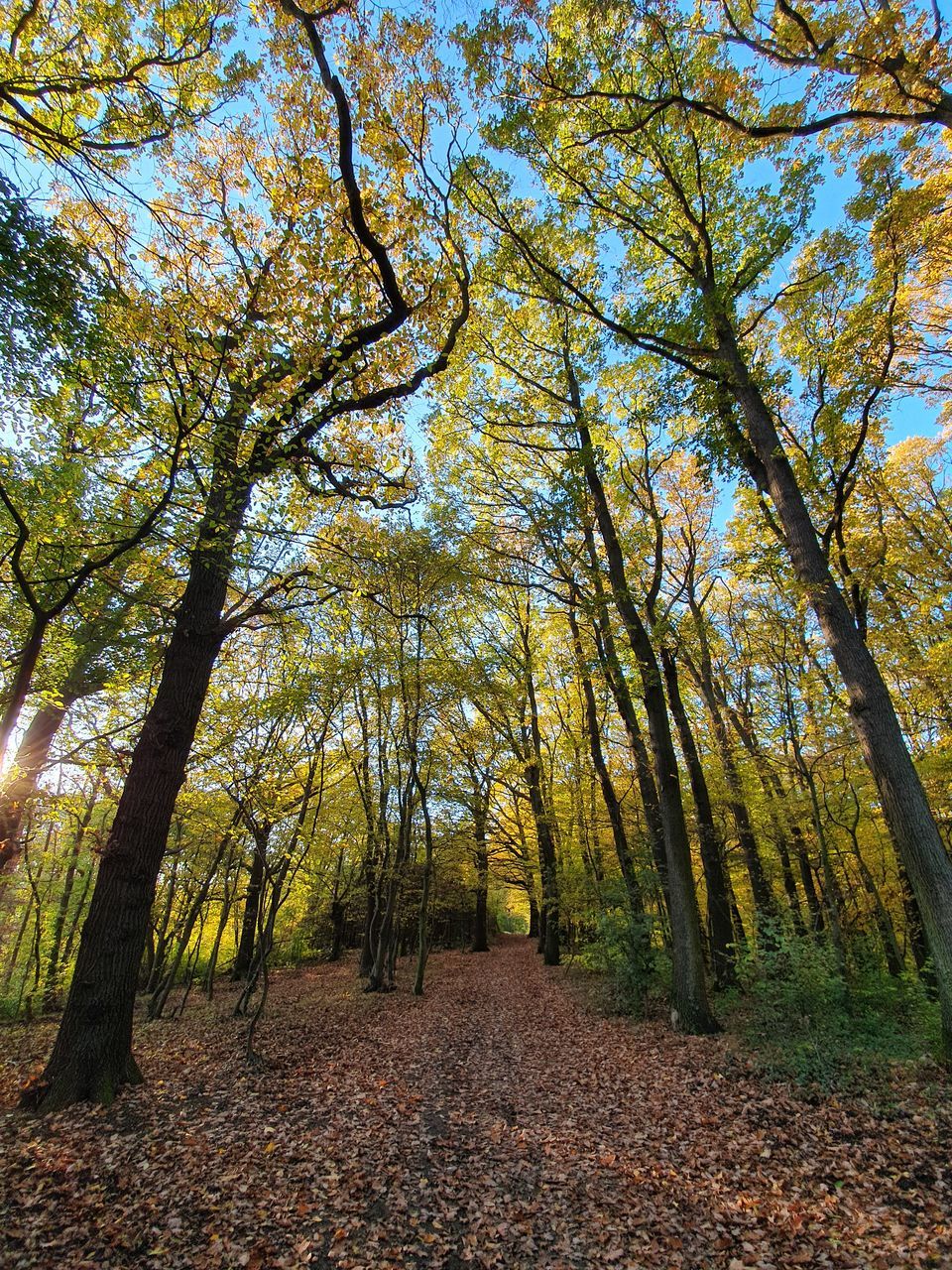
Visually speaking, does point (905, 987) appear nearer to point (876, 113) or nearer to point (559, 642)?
point (876, 113)

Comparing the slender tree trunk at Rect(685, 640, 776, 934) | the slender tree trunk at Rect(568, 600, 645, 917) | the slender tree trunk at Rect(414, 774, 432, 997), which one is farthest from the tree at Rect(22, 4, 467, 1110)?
the slender tree trunk at Rect(685, 640, 776, 934)

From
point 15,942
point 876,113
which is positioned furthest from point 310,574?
point 15,942

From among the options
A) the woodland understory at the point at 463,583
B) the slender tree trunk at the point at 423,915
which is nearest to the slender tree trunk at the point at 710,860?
the woodland understory at the point at 463,583

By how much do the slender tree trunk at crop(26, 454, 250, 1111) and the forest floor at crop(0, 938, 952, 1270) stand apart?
16.6 inches

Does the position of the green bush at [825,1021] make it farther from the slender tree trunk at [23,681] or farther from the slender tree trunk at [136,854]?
the slender tree trunk at [23,681]

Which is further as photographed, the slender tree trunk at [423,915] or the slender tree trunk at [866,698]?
the slender tree trunk at [423,915]

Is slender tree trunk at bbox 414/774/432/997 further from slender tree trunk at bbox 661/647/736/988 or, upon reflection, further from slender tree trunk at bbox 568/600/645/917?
slender tree trunk at bbox 661/647/736/988

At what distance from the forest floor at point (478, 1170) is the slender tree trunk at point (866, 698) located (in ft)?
5.23

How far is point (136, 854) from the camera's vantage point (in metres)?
5.59

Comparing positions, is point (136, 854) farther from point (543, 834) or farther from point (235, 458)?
point (543, 834)

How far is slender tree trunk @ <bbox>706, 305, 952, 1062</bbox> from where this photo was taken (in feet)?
17.9

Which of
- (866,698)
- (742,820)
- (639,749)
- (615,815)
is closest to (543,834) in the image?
(615,815)

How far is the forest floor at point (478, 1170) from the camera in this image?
3.28 m

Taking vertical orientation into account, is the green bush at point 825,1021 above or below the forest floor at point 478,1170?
above
